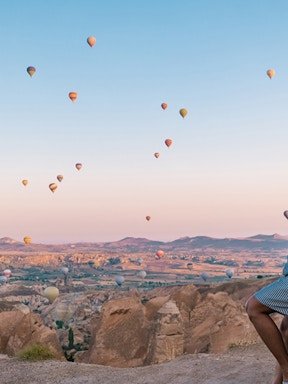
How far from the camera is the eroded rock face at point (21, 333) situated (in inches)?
763

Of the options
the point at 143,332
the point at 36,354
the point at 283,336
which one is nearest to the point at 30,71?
the point at 143,332

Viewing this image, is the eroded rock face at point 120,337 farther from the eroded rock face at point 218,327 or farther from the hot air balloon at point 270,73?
the hot air balloon at point 270,73

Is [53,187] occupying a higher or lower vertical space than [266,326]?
higher

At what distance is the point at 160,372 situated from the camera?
1247 cm

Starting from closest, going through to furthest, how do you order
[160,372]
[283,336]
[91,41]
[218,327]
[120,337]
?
1. [283,336]
2. [160,372]
3. [218,327]
4. [120,337]
5. [91,41]

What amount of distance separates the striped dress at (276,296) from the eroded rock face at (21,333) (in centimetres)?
1374

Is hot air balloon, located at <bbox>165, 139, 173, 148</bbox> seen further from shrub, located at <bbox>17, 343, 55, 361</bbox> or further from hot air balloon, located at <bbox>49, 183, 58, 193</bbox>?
shrub, located at <bbox>17, 343, 55, 361</bbox>

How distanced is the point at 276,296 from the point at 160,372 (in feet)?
23.3

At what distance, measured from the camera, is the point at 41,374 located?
13711mm

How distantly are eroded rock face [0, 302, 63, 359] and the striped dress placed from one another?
13745 millimetres

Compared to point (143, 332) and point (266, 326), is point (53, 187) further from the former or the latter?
point (266, 326)

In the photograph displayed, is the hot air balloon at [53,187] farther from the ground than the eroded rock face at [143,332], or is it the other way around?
the hot air balloon at [53,187]

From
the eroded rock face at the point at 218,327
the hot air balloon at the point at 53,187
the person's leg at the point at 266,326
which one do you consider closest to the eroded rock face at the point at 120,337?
the eroded rock face at the point at 218,327

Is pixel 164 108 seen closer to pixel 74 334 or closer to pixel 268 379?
pixel 74 334
